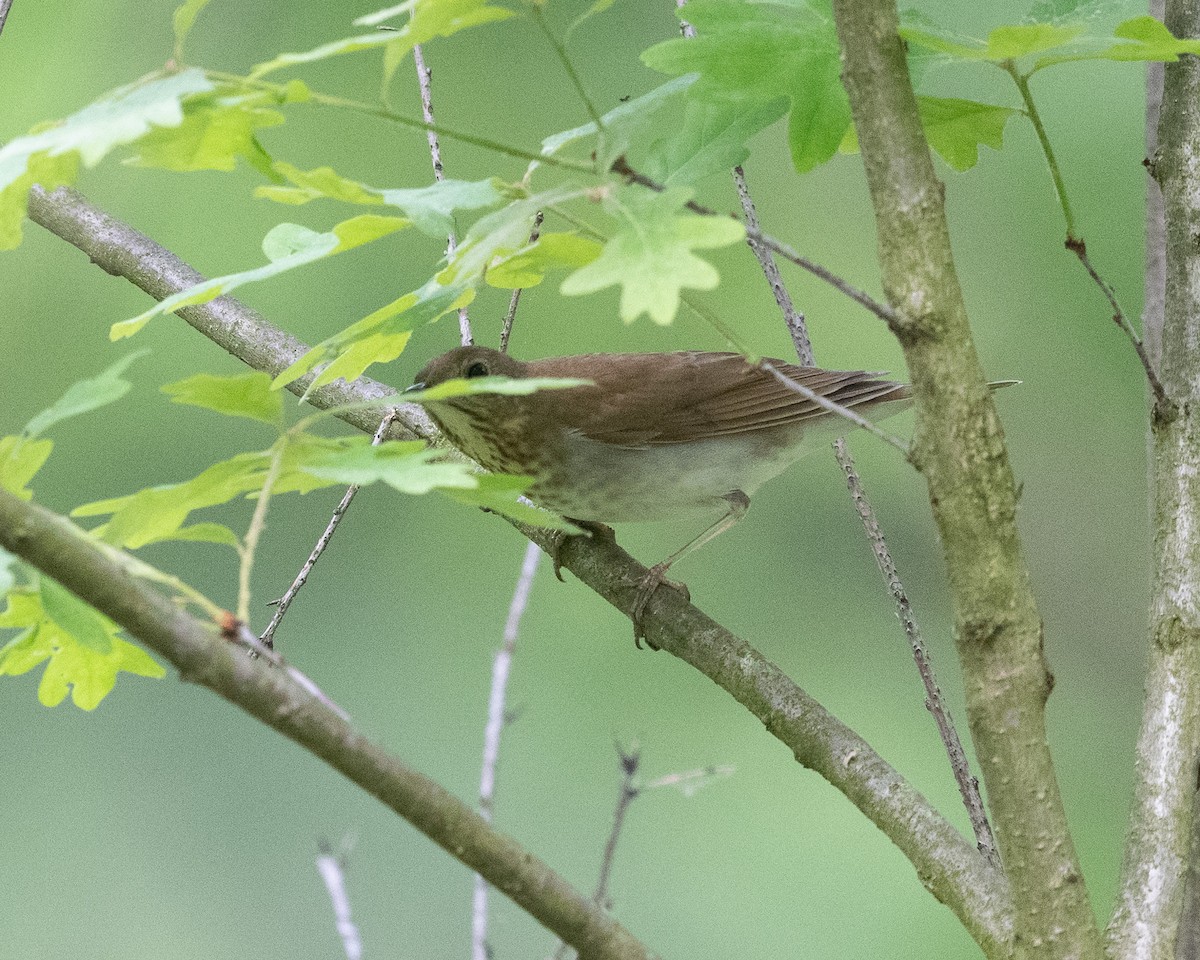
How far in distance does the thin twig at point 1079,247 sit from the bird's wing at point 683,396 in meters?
0.83

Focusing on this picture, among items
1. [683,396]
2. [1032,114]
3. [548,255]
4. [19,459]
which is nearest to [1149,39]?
[1032,114]

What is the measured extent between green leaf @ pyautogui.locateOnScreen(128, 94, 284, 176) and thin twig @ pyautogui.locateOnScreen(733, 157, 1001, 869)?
24.6 inches

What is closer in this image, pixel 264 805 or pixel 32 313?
pixel 264 805

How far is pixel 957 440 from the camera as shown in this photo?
101cm

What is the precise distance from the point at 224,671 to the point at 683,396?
1.58 m

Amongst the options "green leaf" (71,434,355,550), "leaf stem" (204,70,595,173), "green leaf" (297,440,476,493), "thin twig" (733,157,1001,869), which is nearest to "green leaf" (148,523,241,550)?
"green leaf" (71,434,355,550)

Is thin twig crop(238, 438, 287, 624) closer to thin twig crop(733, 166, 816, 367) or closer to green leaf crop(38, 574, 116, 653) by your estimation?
green leaf crop(38, 574, 116, 653)

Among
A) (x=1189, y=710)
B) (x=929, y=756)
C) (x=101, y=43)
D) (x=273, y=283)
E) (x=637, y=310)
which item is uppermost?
(x=101, y=43)

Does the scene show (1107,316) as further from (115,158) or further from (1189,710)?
(115,158)

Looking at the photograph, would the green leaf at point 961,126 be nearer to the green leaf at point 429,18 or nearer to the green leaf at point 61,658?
the green leaf at point 429,18

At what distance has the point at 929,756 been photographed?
3.38m

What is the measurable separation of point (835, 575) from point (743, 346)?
263cm

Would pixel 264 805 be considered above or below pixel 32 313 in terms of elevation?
below

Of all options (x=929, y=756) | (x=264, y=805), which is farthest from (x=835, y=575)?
(x=264, y=805)
